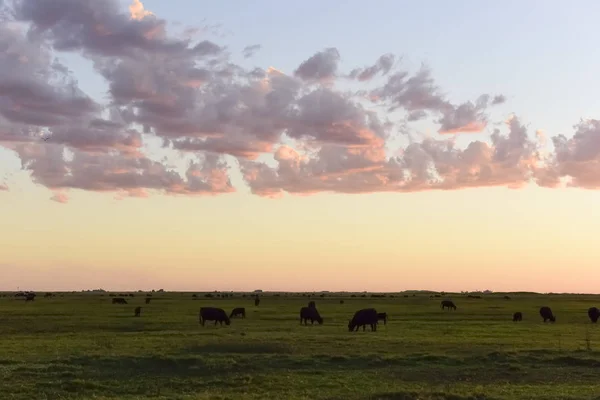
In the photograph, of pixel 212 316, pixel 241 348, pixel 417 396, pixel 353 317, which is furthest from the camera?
pixel 212 316

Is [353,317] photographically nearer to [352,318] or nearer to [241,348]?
[352,318]

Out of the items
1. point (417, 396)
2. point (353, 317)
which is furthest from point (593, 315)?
point (417, 396)

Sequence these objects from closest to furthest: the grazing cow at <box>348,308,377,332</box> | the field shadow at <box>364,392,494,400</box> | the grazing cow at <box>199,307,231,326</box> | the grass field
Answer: the field shadow at <box>364,392,494,400</box>, the grass field, the grazing cow at <box>348,308,377,332</box>, the grazing cow at <box>199,307,231,326</box>

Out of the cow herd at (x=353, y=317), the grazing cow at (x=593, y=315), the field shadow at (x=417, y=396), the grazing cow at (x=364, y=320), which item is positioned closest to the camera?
the field shadow at (x=417, y=396)

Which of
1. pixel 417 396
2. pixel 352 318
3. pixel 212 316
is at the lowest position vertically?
pixel 417 396

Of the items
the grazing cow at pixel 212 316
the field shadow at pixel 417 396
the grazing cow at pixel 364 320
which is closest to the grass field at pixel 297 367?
the field shadow at pixel 417 396

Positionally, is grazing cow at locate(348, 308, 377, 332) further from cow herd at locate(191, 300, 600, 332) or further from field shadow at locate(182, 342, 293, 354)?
field shadow at locate(182, 342, 293, 354)

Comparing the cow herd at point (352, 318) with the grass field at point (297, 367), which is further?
the cow herd at point (352, 318)

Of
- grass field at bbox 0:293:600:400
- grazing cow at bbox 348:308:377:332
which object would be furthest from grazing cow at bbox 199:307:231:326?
grass field at bbox 0:293:600:400

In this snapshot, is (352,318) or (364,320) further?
(352,318)

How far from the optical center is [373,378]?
24109 mm

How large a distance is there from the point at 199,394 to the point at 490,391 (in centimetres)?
973

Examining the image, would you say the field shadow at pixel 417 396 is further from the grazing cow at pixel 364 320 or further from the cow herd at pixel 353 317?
the grazing cow at pixel 364 320

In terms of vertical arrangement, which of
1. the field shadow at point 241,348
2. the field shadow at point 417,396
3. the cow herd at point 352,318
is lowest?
the field shadow at point 417,396
